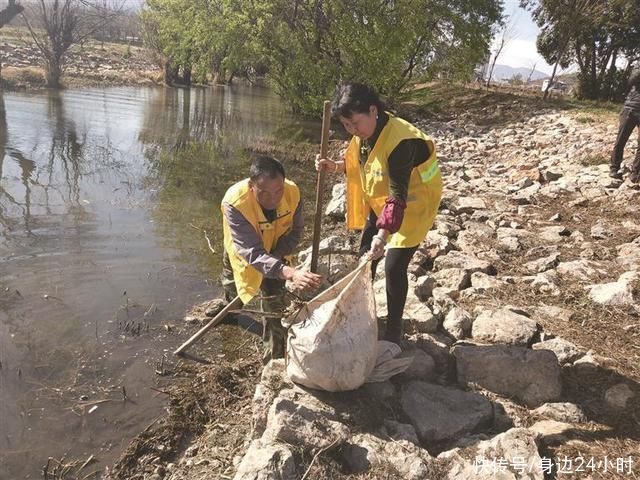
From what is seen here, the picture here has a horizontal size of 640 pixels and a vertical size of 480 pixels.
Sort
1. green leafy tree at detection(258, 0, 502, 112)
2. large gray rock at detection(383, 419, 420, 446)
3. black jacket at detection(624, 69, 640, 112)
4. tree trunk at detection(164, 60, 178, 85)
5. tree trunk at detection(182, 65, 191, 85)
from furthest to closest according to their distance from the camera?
tree trunk at detection(182, 65, 191, 85) → tree trunk at detection(164, 60, 178, 85) → green leafy tree at detection(258, 0, 502, 112) → black jacket at detection(624, 69, 640, 112) → large gray rock at detection(383, 419, 420, 446)

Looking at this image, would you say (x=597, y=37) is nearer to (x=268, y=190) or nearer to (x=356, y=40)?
(x=356, y=40)

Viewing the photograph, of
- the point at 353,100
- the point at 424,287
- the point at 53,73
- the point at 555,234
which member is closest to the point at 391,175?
the point at 353,100

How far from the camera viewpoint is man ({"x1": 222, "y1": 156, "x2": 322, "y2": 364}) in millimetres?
2902

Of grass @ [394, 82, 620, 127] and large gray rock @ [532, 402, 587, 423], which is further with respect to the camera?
grass @ [394, 82, 620, 127]

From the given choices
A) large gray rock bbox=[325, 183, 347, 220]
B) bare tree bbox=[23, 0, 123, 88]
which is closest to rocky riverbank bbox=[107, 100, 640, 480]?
large gray rock bbox=[325, 183, 347, 220]

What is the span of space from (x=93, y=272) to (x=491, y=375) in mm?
3913

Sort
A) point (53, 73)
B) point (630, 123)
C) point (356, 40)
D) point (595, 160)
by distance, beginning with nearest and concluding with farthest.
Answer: point (630, 123) → point (595, 160) → point (356, 40) → point (53, 73)

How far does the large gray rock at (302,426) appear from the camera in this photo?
2.30 m

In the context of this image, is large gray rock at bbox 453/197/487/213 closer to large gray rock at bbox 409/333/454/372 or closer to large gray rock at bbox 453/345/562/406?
large gray rock at bbox 409/333/454/372

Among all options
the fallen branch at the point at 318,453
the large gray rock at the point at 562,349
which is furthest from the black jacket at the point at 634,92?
the fallen branch at the point at 318,453

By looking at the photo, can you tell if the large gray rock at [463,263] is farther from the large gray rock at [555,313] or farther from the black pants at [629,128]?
the black pants at [629,128]

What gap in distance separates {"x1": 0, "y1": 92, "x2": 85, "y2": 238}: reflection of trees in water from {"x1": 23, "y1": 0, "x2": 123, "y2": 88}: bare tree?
31.1ft

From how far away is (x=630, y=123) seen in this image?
6.53 meters

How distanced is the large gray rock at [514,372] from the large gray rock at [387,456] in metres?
0.78
